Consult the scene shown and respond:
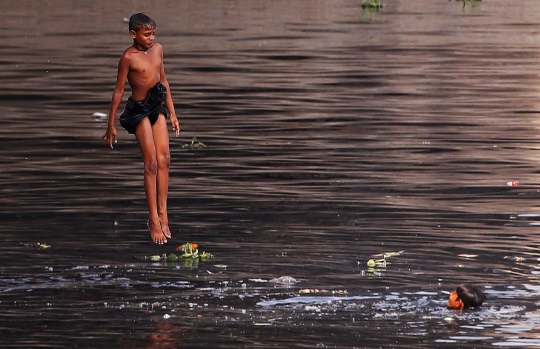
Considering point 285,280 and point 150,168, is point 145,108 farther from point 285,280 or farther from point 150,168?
point 285,280

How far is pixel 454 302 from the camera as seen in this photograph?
10078mm

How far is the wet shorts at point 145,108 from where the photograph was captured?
11.5 metres

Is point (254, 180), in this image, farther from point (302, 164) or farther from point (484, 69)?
point (484, 69)

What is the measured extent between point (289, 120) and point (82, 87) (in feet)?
19.0

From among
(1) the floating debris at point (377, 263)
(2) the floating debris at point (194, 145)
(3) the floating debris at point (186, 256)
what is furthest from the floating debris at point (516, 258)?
(2) the floating debris at point (194, 145)

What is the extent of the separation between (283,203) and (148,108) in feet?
11.2

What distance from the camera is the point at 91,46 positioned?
34.4 m

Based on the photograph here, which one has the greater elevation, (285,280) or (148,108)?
(148,108)

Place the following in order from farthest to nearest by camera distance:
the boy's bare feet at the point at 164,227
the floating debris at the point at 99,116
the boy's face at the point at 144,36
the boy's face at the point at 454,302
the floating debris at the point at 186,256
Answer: the floating debris at the point at 99,116, the floating debris at the point at 186,256, the boy's bare feet at the point at 164,227, the boy's face at the point at 144,36, the boy's face at the point at 454,302

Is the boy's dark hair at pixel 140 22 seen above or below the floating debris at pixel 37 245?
above

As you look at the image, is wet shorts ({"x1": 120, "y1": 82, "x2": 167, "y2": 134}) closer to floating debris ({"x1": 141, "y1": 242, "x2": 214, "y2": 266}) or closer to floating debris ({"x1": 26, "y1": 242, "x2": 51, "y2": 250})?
floating debris ({"x1": 141, "y1": 242, "x2": 214, "y2": 266})

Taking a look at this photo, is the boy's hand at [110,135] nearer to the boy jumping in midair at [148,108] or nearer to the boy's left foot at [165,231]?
the boy jumping in midair at [148,108]

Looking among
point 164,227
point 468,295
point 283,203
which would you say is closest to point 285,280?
point 164,227

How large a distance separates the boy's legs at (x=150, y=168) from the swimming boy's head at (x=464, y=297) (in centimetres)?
280
